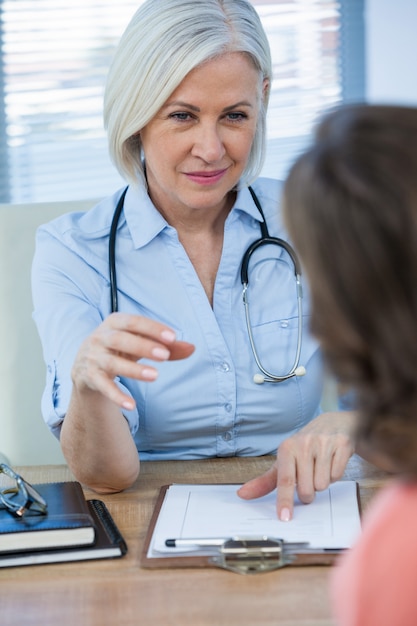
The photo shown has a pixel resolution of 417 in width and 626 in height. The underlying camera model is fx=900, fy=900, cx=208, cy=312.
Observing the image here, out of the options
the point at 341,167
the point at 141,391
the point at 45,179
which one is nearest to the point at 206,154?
the point at 141,391

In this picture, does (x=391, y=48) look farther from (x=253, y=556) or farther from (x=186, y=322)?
(x=253, y=556)

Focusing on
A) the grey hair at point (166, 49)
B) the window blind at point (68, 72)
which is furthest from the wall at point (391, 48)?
the grey hair at point (166, 49)

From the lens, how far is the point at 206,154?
1.47m

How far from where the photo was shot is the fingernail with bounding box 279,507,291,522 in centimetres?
109

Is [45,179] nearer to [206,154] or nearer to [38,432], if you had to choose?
[38,432]

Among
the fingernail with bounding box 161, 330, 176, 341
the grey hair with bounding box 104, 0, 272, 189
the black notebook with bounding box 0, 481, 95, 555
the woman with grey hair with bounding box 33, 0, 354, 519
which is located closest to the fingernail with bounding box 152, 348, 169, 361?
the fingernail with bounding box 161, 330, 176, 341

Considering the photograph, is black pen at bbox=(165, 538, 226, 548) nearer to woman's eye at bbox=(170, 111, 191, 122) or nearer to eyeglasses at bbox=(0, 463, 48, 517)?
eyeglasses at bbox=(0, 463, 48, 517)

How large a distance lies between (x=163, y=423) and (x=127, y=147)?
1.64 feet

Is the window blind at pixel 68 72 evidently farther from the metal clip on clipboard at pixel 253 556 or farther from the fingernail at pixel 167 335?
the metal clip on clipboard at pixel 253 556

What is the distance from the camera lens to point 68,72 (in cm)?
334

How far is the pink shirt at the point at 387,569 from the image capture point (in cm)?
58

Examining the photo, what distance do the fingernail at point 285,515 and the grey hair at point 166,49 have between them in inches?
27.7

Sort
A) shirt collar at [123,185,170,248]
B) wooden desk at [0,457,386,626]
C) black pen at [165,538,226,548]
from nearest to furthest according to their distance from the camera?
wooden desk at [0,457,386,626], black pen at [165,538,226,548], shirt collar at [123,185,170,248]

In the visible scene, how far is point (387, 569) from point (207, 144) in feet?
3.26
